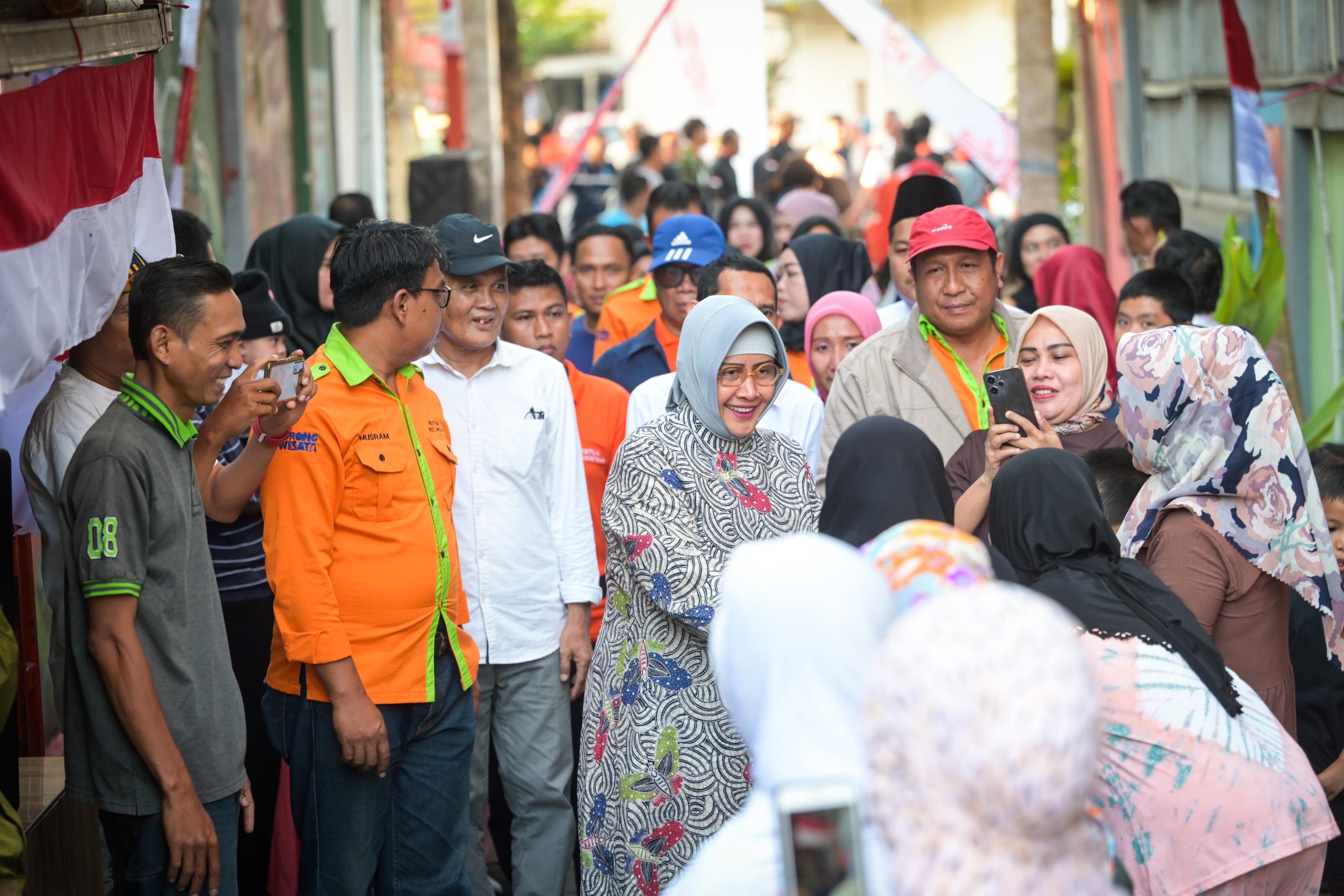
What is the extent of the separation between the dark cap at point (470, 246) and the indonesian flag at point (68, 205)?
90 cm

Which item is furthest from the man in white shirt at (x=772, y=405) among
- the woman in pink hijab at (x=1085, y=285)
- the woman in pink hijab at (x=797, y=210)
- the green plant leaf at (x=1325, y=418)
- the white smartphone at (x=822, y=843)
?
the woman in pink hijab at (x=797, y=210)

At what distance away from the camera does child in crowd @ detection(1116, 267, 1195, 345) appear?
17.9 ft

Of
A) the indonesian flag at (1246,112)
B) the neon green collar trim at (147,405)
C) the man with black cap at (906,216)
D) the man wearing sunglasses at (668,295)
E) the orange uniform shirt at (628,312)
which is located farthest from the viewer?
the orange uniform shirt at (628,312)

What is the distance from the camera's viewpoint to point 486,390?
4.36m

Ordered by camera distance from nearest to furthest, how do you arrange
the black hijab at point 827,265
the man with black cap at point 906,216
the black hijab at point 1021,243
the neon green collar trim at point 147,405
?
the neon green collar trim at point 147,405 < the man with black cap at point 906,216 < the black hijab at point 827,265 < the black hijab at point 1021,243

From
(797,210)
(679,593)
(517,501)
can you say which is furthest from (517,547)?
(797,210)

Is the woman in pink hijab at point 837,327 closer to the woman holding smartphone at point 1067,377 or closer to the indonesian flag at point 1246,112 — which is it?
the woman holding smartphone at point 1067,377

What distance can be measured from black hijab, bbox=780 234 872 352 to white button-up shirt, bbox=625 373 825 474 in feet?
4.68

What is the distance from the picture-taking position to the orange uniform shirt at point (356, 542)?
11.2ft

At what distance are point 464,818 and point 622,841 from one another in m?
0.48

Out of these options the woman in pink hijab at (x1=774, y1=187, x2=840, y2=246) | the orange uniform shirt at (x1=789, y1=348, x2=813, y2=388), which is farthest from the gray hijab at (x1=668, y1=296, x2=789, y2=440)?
the woman in pink hijab at (x1=774, y1=187, x2=840, y2=246)

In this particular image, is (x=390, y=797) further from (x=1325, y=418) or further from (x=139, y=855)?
(x=1325, y=418)

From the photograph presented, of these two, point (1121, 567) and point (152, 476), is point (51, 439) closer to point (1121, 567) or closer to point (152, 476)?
point (152, 476)

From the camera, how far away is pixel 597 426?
5.09m
